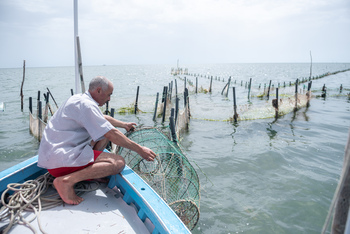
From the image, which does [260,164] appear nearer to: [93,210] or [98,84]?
[93,210]

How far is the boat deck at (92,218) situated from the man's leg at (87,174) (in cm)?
12

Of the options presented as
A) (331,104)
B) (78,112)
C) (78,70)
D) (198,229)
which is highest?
(78,70)

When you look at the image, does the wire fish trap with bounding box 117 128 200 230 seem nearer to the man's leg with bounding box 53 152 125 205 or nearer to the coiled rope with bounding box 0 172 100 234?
the man's leg with bounding box 53 152 125 205

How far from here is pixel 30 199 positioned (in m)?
2.51

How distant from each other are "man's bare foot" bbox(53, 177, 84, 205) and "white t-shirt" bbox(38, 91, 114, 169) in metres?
0.18

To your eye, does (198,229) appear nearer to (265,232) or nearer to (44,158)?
(265,232)

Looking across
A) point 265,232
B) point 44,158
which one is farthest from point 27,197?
point 265,232

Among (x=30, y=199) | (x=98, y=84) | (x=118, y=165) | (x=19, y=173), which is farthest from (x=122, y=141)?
(x=19, y=173)

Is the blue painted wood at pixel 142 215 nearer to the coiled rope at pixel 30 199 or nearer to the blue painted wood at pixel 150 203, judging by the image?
the blue painted wood at pixel 150 203

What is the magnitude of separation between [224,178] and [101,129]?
5.09m

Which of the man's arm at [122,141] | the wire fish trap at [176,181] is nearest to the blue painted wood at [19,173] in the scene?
the man's arm at [122,141]

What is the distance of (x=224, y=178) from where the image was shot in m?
6.74

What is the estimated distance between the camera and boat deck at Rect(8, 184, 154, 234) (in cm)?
228

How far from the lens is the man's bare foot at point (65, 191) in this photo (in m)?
2.54
